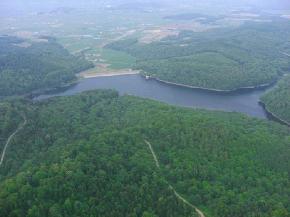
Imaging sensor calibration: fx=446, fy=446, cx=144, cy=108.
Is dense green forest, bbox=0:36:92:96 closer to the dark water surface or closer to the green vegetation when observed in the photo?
the dark water surface

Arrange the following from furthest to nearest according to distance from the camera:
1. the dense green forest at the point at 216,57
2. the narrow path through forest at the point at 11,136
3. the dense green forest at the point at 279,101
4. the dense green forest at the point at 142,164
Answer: the dense green forest at the point at 216,57
the dense green forest at the point at 279,101
the narrow path through forest at the point at 11,136
the dense green forest at the point at 142,164

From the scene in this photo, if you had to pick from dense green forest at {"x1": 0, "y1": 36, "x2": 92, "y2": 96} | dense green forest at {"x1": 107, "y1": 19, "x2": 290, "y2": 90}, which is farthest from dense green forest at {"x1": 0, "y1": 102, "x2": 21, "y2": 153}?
dense green forest at {"x1": 107, "y1": 19, "x2": 290, "y2": 90}

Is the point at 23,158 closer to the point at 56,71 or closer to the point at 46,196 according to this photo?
the point at 46,196

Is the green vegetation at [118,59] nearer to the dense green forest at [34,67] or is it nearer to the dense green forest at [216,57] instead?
the dense green forest at [216,57]

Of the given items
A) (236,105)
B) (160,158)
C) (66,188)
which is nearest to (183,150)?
(160,158)

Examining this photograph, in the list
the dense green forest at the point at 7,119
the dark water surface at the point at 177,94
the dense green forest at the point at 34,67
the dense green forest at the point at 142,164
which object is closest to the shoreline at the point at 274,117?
the dark water surface at the point at 177,94

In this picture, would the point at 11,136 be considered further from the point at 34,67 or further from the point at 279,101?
the point at 34,67

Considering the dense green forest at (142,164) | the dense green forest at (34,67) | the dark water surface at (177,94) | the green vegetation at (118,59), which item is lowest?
the green vegetation at (118,59)
